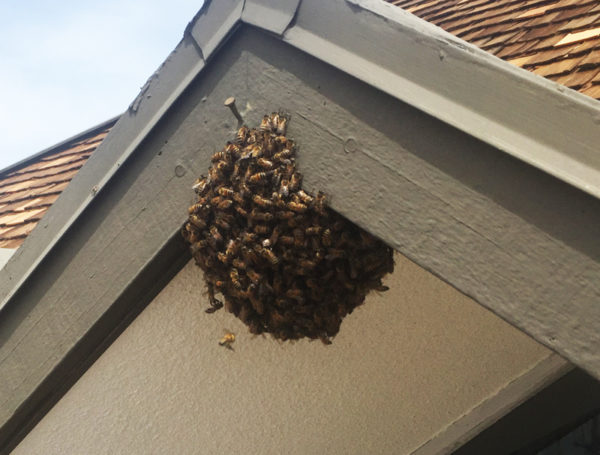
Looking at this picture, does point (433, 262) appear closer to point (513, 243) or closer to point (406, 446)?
point (513, 243)

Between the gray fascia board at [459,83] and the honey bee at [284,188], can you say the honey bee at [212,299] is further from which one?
the gray fascia board at [459,83]

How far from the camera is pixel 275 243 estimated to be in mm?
1929

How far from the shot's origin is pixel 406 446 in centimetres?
297

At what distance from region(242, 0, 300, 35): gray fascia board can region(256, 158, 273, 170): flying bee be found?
371 mm

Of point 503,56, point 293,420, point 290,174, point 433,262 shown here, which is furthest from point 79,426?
point 503,56

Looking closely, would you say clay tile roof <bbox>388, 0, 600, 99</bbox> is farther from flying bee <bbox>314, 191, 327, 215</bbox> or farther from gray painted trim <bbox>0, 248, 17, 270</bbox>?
gray painted trim <bbox>0, 248, 17, 270</bbox>

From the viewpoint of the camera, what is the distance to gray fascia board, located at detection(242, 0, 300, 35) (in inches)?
78.1

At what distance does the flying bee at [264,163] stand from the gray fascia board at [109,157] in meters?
0.40

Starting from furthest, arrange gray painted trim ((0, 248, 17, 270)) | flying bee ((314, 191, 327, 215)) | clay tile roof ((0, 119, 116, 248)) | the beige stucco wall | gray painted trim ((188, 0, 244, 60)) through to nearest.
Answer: clay tile roof ((0, 119, 116, 248)), gray painted trim ((0, 248, 17, 270)), the beige stucco wall, gray painted trim ((188, 0, 244, 60)), flying bee ((314, 191, 327, 215))

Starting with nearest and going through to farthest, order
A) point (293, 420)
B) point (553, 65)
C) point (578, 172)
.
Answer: point (578, 172) < point (553, 65) < point (293, 420)

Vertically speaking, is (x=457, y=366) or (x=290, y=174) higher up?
(x=290, y=174)

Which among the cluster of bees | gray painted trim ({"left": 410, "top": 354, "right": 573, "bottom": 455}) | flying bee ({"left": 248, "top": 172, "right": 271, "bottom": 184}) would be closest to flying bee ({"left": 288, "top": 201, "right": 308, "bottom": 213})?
the cluster of bees

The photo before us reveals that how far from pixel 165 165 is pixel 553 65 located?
1.25 m

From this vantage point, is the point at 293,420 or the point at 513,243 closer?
the point at 513,243
